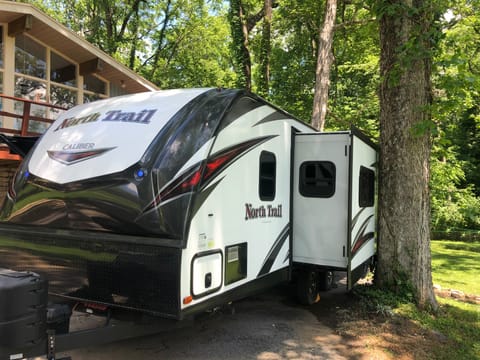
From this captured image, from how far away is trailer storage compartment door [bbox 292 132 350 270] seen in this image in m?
5.63

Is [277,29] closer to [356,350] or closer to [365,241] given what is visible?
[365,241]

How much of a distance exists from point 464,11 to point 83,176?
1001cm

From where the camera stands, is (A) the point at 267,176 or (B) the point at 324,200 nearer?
(A) the point at 267,176

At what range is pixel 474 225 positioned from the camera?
73.2 feet

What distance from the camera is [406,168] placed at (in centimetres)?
619

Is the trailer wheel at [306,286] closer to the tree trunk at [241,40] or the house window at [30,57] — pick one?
the house window at [30,57]

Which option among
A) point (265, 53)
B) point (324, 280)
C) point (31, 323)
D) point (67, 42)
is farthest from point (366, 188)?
point (265, 53)

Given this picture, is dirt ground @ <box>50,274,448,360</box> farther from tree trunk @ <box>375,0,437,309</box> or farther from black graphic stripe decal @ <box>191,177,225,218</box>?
black graphic stripe decal @ <box>191,177,225,218</box>

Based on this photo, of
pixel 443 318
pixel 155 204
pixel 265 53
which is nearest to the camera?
pixel 155 204

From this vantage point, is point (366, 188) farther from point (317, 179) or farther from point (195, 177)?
point (195, 177)

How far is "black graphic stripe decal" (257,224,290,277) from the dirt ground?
0.58 metres

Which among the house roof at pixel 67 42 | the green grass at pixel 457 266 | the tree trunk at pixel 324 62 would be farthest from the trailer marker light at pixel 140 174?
the house roof at pixel 67 42

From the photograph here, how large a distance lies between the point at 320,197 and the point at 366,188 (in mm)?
1206

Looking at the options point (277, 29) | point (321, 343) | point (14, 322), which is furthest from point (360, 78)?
point (14, 322)
